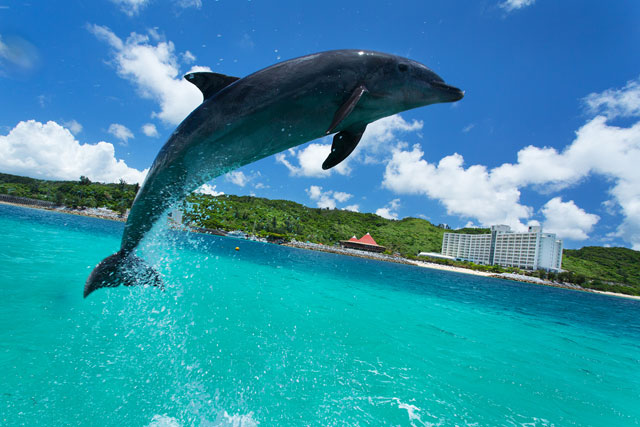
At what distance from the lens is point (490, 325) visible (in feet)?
53.0

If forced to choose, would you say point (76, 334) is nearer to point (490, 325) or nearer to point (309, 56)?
point (309, 56)

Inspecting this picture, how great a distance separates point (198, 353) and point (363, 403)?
3939mm

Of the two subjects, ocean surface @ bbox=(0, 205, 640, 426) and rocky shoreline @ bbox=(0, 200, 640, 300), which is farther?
rocky shoreline @ bbox=(0, 200, 640, 300)

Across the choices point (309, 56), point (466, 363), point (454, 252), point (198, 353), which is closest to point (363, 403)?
point (198, 353)

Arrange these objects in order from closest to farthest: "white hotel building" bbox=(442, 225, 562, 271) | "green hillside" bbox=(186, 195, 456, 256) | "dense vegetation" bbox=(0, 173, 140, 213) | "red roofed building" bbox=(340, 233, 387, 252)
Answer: "green hillside" bbox=(186, 195, 456, 256)
"dense vegetation" bbox=(0, 173, 140, 213)
"white hotel building" bbox=(442, 225, 562, 271)
"red roofed building" bbox=(340, 233, 387, 252)

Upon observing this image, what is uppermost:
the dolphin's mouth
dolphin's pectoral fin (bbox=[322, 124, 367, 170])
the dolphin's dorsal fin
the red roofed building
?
the dolphin's mouth

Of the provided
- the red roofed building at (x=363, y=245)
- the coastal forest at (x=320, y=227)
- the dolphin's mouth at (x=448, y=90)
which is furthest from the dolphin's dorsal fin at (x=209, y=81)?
the red roofed building at (x=363, y=245)

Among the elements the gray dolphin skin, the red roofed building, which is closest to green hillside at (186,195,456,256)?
the red roofed building

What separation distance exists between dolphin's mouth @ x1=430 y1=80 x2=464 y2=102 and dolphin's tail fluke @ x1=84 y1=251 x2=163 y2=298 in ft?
16.3

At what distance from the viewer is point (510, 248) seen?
12175cm

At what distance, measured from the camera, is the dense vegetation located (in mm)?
102819

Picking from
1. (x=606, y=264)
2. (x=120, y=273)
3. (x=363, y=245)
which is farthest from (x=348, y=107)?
(x=606, y=264)

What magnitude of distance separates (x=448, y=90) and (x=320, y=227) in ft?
418

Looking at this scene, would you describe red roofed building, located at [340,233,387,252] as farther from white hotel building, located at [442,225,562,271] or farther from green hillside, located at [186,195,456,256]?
white hotel building, located at [442,225,562,271]
